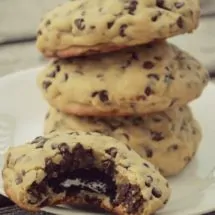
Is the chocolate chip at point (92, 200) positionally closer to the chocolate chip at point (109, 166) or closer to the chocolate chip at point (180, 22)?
the chocolate chip at point (109, 166)

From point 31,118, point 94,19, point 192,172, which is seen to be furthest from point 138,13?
point 31,118

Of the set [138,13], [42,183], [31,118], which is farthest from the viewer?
[31,118]

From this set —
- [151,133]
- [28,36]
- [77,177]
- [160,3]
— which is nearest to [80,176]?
[77,177]

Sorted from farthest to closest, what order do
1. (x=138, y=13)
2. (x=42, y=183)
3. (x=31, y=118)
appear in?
(x=31, y=118) → (x=138, y=13) → (x=42, y=183)

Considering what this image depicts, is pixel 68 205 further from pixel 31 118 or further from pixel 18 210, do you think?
pixel 31 118

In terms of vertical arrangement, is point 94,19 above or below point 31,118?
above

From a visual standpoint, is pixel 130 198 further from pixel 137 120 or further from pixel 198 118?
pixel 198 118

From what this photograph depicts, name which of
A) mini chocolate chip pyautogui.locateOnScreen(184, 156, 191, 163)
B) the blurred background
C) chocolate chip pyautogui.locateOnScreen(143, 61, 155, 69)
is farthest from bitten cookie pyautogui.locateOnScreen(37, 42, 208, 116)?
the blurred background

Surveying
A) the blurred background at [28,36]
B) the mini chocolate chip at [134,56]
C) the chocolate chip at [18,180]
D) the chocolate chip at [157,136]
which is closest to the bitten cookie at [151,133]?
the chocolate chip at [157,136]
